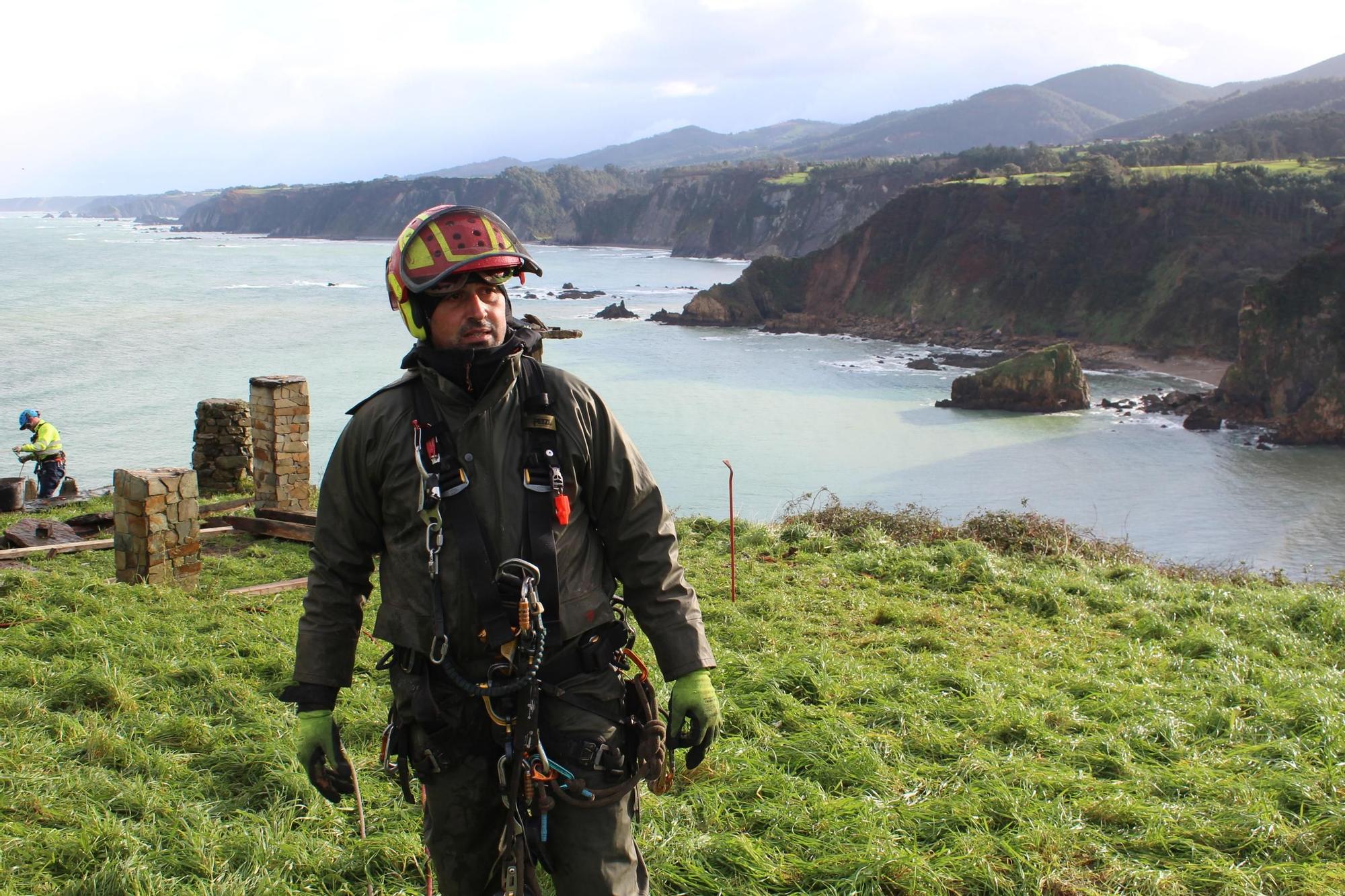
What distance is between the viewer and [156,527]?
324 inches

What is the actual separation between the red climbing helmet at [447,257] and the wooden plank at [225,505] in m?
10.3

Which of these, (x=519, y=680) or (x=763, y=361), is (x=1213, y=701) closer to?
(x=519, y=680)

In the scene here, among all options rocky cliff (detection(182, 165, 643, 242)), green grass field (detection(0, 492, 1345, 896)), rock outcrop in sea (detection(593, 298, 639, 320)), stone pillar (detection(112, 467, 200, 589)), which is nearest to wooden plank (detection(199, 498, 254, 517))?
stone pillar (detection(112, 467, 200, 589))

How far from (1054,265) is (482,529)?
61.5 metres

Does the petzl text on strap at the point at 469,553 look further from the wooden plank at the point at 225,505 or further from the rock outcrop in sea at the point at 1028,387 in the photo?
the rock outcrop in sea at the point at 1028,387

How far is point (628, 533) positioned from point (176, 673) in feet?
13.2

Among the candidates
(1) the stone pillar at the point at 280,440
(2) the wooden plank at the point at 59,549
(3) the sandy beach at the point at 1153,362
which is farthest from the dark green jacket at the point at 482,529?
(3) the sandy beach at the point at 1153,362

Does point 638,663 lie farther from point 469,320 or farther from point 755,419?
point 755,419

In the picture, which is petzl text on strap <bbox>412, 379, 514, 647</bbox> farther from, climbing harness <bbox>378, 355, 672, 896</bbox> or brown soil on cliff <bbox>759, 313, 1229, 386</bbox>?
brown soil on cliff <bbox>759, 313, 1229, 386</bbox>

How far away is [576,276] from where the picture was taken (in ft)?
319

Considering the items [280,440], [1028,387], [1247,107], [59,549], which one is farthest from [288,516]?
[1247,107]

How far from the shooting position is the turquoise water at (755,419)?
2678cm

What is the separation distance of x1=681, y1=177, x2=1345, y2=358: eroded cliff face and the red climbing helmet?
53.3 m

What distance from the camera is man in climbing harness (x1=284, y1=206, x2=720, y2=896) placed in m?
2.46
